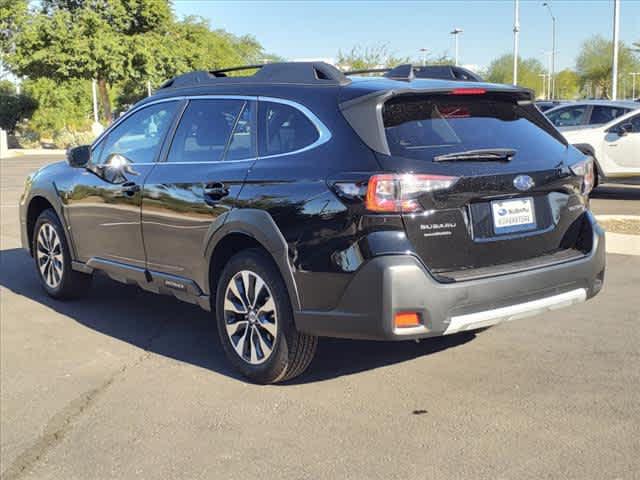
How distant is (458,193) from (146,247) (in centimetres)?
249

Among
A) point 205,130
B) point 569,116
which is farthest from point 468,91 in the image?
point 569,116

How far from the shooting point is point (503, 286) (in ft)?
14.1

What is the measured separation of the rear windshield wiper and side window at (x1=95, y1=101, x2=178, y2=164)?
7.55 ft

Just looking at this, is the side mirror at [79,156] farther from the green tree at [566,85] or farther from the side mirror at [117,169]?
the green tree at [566,85]

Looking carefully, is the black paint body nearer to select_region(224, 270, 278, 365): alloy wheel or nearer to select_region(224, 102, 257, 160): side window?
select_region(224, 102, 257, 160): side window

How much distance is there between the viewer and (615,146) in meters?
13.7

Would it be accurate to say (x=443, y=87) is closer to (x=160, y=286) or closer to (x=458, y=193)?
(x=458, y=193)

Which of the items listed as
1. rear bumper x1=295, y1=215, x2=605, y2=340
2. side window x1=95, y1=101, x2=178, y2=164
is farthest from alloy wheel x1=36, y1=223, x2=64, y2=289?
rear bumper x1=295, y1=215, x2=605, y2=340

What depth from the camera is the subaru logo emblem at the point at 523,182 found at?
173 inches

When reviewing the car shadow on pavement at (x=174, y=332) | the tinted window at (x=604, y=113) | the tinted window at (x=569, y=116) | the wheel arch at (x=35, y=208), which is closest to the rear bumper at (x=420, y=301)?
the car shadow on pavement at (x=174, y=332)

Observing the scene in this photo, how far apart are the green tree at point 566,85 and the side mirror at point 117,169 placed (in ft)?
301

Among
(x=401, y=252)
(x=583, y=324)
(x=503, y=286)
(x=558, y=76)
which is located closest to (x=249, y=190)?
(x=401, y=252)

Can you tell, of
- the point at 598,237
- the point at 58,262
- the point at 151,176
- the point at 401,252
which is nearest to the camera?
the point at 401,252

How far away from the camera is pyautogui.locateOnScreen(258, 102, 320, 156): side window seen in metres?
4.58
